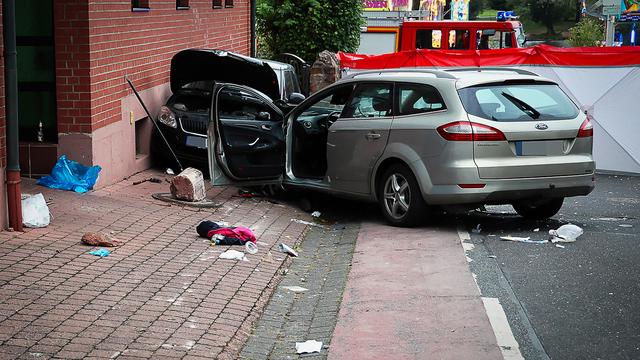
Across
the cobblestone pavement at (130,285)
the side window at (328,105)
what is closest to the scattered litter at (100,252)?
the cobblestone pavement at (130,285)

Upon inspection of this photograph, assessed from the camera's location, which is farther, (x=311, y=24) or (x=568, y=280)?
(x=311, y=24)

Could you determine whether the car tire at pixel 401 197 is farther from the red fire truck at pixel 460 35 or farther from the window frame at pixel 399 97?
the red fire truck at pixel 460 35

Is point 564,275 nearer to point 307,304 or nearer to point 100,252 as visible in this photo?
point 307,304

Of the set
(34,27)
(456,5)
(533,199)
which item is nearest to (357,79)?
(533,199)

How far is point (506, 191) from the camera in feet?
34.1

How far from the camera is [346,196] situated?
1184cm

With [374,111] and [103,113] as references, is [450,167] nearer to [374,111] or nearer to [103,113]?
[374,111]

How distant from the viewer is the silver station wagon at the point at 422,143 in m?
10.4

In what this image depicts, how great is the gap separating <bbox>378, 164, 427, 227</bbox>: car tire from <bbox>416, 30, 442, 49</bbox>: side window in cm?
1634

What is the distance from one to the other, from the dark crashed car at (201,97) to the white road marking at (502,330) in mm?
5646

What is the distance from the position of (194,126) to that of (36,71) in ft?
9.62

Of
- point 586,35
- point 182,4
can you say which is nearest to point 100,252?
point 182,4

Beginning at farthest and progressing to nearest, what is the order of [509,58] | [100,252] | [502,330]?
[509,58], [100,252], [502,330]

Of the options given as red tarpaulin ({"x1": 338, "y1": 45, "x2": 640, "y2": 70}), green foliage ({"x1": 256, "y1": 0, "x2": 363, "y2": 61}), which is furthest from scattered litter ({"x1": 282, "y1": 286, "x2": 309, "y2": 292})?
green foliage ({"x1": 256, "y1": 0, "x2": 363, "y2": 61})
